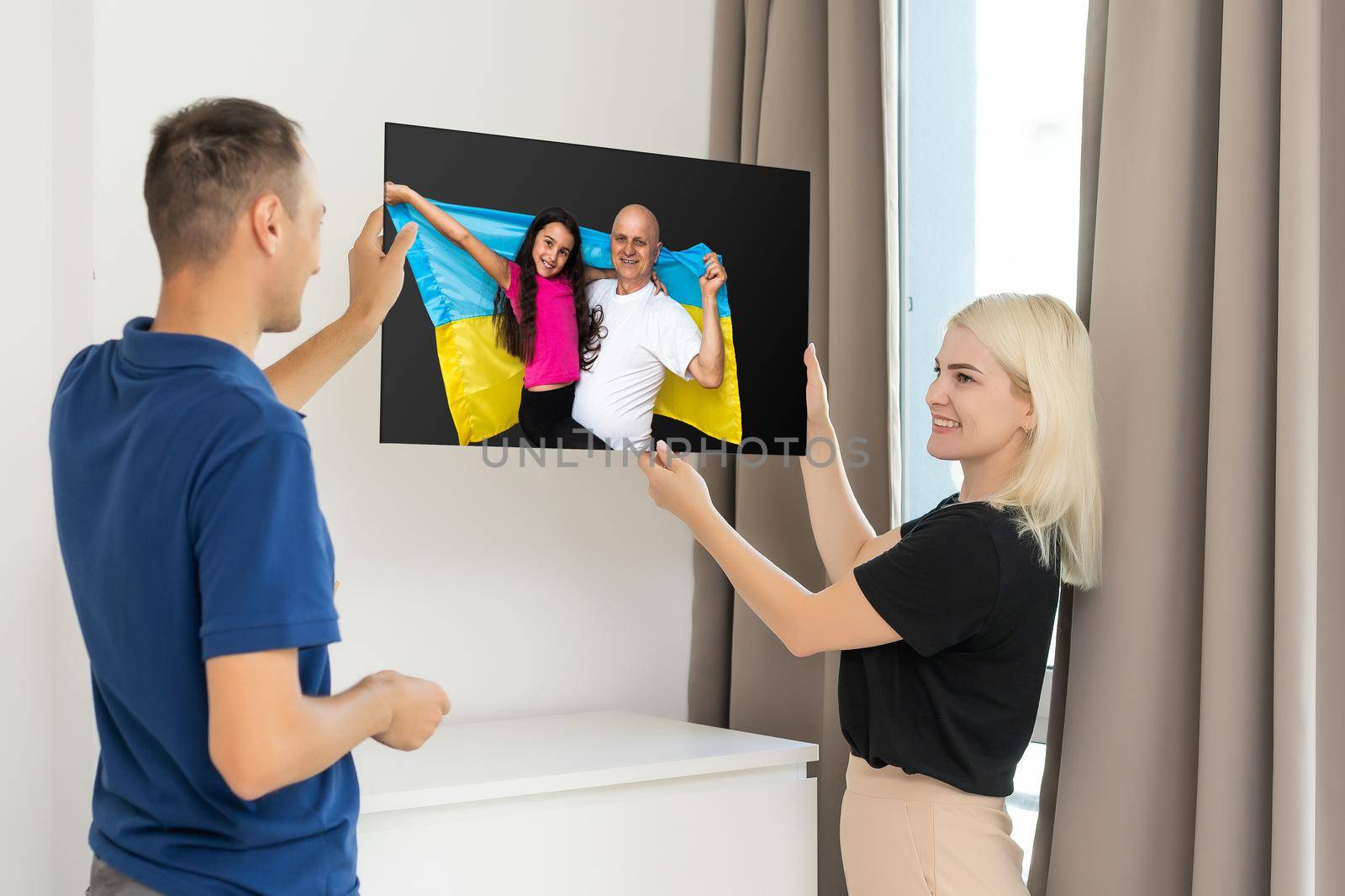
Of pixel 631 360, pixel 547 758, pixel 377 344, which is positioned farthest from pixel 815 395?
pixel 377 344

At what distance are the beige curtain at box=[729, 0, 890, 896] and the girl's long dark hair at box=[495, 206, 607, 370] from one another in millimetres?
485

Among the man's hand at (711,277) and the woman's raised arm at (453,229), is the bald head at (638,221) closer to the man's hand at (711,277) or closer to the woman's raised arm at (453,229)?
the man's hand at (711,277)

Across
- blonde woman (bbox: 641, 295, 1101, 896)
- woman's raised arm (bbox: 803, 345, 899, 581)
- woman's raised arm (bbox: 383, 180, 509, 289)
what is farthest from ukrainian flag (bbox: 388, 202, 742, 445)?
blonde woman (bbox: 641, 295, 1101, 896)

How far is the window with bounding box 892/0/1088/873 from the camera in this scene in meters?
2.03

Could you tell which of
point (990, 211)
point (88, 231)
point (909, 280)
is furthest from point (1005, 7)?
point (88, 231)

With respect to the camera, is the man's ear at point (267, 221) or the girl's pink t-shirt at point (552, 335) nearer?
the man's ear at point (267, 221)

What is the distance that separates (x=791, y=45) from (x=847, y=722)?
138 centimetres

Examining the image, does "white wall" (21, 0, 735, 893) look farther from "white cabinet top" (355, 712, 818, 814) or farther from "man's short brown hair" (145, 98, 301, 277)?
"man's short brown hair" (145, 98, 301, 277)

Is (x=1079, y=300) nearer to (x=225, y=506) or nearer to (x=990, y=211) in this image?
(x=990, y=211)

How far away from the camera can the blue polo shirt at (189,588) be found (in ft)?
2.90

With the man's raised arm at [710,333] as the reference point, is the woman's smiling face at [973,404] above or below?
below

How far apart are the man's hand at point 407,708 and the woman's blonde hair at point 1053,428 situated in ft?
2.58

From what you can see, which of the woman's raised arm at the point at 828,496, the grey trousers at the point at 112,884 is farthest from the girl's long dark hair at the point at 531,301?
Answer: the grey trousers at the point at 112,884

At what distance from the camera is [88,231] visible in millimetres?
1912
